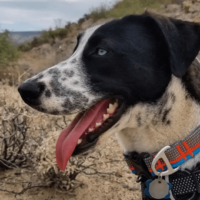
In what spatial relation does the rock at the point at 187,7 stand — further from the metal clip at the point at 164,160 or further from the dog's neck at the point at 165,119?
the metal clip at the point at 164,160

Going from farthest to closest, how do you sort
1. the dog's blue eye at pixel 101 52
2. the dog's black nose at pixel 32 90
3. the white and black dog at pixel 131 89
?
the dog's blue eye at pixel 101 52
the white and black dog at pixel 131 89
the dog's black nose at pixel 32 90

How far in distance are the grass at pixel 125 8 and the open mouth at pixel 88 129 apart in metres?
22.8

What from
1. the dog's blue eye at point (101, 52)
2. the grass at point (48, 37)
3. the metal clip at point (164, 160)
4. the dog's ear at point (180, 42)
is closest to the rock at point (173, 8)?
the grass at point (48, 37)

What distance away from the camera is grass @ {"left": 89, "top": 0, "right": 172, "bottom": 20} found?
25.8m

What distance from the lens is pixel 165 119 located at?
2.31m

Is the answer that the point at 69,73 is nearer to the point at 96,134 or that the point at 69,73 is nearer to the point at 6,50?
the point at 96,134

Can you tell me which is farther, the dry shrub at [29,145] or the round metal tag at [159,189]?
the dry shrub at [29,145]

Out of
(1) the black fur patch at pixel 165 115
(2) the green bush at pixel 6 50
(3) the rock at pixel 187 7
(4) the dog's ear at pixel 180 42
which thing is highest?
(4) the dog's ear at pixel 180 42

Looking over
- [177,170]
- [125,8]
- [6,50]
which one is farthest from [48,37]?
[177,170]

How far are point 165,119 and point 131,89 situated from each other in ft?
0.94

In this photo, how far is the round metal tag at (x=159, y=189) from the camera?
7.14 feet

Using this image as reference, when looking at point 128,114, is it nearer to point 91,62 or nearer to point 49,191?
point 91,62

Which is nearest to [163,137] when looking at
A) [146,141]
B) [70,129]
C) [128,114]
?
[146,141]

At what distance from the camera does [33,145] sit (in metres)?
4.23
